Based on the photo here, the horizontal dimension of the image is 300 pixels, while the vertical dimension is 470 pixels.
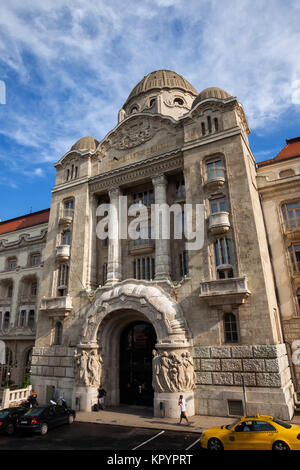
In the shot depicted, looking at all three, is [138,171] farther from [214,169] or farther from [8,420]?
[8,420]

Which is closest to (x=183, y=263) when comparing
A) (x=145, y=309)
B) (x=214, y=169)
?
(x=145, y=309)

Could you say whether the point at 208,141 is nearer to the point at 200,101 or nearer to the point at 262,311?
the point at 200,101

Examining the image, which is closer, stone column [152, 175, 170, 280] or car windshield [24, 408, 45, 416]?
car windshield [24, 408, 45, 416]

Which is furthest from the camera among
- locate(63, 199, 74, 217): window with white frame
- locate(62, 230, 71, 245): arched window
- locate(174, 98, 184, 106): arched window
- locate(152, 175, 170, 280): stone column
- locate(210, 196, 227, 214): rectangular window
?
locate(174, 98, 184, 106): arched window

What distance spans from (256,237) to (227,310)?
5.95m

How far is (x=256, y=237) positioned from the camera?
78.1 feet

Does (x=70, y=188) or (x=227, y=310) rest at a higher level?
(x=70, y=188)

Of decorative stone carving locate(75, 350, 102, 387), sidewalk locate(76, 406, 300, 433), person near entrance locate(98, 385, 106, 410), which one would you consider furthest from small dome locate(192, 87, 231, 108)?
person near entrance locate(98, 385, 106, 410)

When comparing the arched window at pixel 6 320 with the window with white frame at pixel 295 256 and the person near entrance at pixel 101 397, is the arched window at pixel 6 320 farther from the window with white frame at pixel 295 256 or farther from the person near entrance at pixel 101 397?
the window with white frame at pixel 295 256

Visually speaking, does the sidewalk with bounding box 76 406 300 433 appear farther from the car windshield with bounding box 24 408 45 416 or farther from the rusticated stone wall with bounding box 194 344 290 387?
the car windshield with bounding box 24 408 45 416

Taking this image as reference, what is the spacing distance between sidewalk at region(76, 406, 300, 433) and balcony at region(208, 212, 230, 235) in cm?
1334

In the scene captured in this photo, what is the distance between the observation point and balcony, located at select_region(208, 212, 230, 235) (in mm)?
24953

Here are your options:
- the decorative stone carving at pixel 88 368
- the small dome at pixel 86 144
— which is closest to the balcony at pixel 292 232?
the decorative stone carving at pixel 88 368

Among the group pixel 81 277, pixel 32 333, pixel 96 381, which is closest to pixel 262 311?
pixel 96 381
